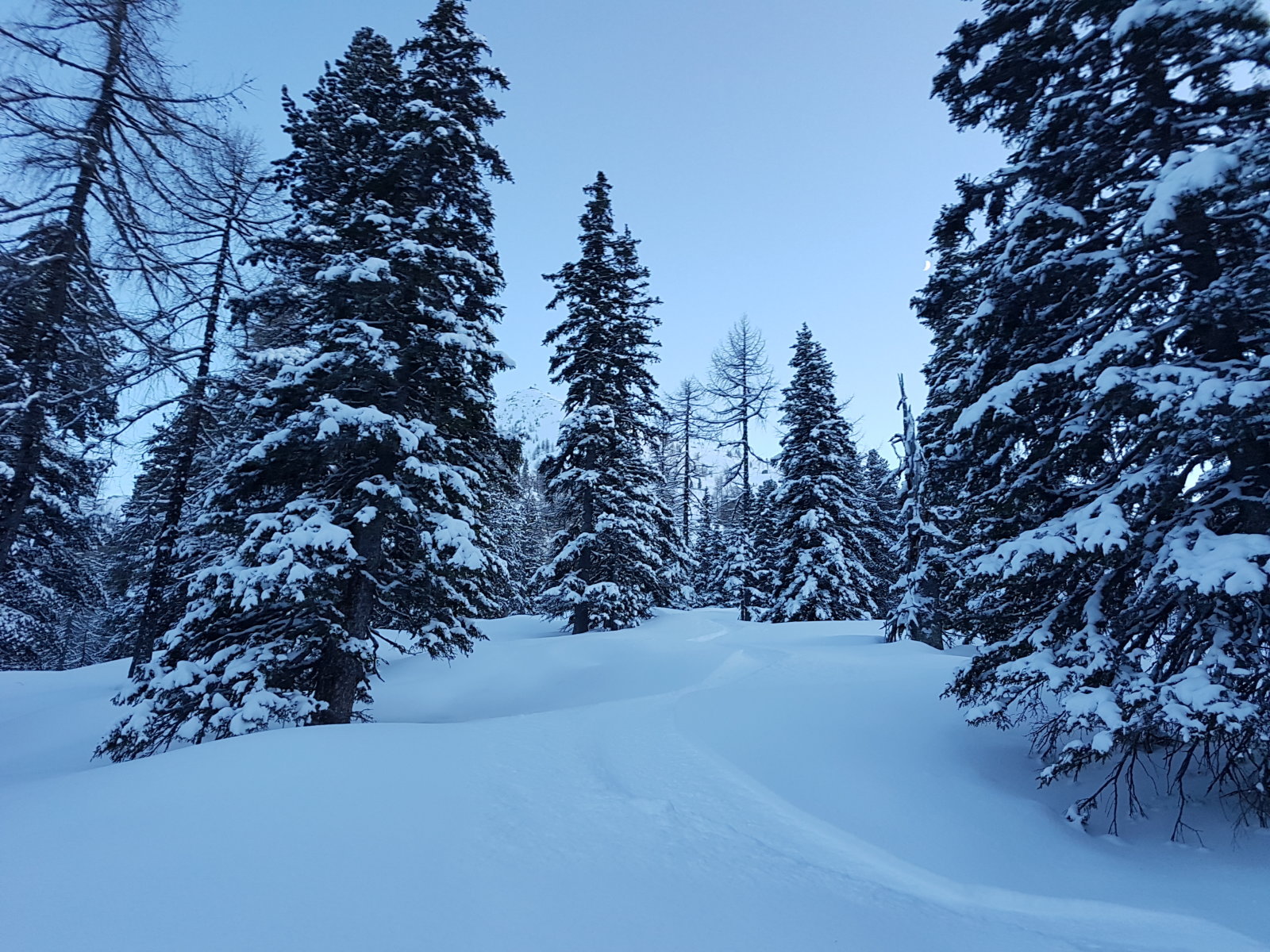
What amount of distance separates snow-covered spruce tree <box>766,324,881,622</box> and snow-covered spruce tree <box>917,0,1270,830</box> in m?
14.9

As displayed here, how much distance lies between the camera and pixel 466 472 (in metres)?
10.6

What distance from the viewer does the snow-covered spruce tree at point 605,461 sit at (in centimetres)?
1822

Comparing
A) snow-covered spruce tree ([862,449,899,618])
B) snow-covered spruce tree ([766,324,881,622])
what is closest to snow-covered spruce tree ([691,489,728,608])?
snow-covered spruce tree ([862,449,899,618])

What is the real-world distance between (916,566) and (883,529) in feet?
35.5

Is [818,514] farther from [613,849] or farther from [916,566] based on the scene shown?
[613,849]

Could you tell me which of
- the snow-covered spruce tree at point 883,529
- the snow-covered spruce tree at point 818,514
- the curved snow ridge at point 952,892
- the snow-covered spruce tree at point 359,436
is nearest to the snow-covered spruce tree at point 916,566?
the snow-covered spruce tree at point 883,529

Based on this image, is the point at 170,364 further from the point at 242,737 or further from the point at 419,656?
the point at 419,656

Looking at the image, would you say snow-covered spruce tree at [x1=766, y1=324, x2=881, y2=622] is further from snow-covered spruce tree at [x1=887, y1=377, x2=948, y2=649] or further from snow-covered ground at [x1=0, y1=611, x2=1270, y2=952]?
snow-covered ground at [x1=0, y1=611, x2=1270, y2=952]

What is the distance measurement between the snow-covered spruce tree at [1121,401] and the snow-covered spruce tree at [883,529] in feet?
37.1

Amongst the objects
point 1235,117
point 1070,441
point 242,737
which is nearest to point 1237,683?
point 1070,441

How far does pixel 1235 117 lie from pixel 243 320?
31.4 ft

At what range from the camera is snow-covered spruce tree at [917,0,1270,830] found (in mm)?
4223

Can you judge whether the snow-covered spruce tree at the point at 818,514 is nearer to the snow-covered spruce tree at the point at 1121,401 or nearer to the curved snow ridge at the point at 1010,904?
the snow-covered spruce tree at the point at 1121,401

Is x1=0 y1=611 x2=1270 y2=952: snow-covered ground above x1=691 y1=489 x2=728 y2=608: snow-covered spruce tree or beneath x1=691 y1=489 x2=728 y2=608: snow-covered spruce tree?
beneath
